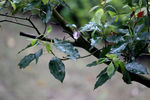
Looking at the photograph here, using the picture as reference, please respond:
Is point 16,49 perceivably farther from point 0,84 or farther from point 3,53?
point 0,84

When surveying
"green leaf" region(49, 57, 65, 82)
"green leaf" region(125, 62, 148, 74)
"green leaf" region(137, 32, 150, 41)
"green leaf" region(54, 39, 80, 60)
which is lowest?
"green leaf" region(125, 62, 148, 74)

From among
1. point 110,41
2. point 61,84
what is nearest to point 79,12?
point 61,84

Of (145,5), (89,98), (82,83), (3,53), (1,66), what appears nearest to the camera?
(145,5)

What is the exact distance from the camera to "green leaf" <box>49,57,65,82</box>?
604mm

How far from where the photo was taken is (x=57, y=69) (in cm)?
61

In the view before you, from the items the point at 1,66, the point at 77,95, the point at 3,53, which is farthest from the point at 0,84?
the point at 77,95

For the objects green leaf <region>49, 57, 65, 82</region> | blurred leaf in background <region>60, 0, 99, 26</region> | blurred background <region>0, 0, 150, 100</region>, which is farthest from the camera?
blurred leaf in background <region>60, 0, 99, 26</region>

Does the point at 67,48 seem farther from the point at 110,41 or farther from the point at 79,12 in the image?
the point at 79,12

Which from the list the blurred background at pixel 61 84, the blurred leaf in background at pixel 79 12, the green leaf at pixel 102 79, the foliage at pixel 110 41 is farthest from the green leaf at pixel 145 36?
the blurred leaf in background at pixel 79 12

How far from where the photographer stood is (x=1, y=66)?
284cm

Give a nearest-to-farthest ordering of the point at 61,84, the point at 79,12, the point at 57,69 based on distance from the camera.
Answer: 1. the point at 57,69
2. the point at 61,84
3. the point at 79,12

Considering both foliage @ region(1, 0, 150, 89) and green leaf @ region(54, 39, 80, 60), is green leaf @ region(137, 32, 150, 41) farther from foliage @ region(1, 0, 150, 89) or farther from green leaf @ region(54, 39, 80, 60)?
green leaf @ region(54, 39, 80, 60)

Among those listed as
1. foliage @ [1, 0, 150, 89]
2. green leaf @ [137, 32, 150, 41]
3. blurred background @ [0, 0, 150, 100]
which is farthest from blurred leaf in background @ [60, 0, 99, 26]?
green leaf @ [137, 32, 150, 41]

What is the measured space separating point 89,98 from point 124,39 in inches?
71.5
